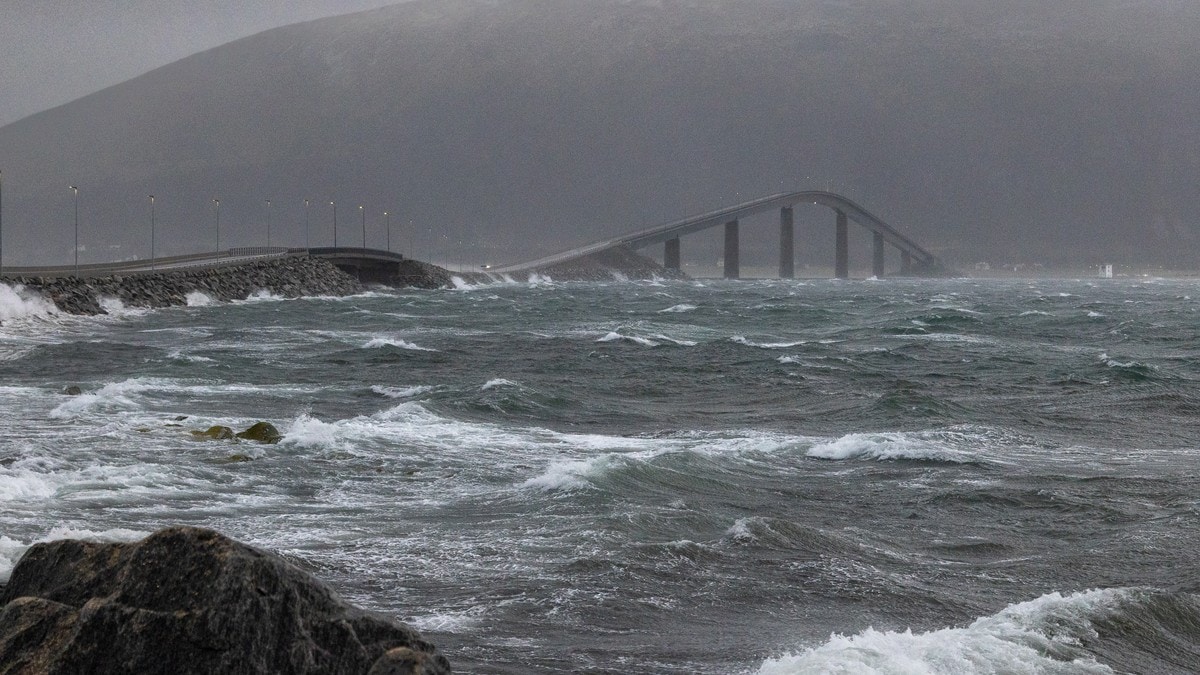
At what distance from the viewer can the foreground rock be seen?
7.01 m

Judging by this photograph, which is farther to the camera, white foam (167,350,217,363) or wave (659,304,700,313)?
wave (659,304,700,313)

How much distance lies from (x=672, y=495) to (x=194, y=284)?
70.8m

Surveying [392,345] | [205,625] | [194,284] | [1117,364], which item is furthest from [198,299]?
[205,625]

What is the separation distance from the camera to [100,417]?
83.2 ft

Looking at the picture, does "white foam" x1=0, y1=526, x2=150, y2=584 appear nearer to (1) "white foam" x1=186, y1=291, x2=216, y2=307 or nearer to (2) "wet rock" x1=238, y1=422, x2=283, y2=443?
(2) "wet rock" x1=238, y1=422, x2=283, y2=443

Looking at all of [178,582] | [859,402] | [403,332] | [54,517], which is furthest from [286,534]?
[403,332]

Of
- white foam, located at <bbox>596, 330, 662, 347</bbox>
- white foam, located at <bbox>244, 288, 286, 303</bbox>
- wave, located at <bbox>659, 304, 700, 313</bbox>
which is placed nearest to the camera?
white foam, located at <bbox>596, 330, 662, 347</bbox>

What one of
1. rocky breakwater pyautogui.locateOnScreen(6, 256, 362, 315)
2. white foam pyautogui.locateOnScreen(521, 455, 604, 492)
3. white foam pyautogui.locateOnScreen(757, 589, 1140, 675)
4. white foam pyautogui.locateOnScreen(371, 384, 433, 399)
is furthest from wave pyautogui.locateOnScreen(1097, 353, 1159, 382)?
rocky breakwater pyautogui.locateOnScreen(6, 256, 362, 315)

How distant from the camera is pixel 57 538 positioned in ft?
40.8

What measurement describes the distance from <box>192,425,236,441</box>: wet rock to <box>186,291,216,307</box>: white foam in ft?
188

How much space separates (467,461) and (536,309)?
61790mm

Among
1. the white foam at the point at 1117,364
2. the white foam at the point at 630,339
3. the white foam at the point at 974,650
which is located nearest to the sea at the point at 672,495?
the white foam at the point at 974,650

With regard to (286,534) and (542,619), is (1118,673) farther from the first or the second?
(286,534)

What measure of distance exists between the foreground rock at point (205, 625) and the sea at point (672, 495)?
3.18 meters
